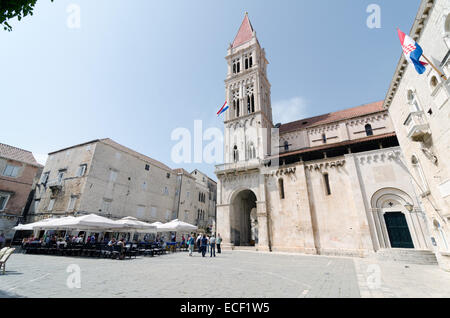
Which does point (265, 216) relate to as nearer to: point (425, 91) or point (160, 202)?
point (425, 91)

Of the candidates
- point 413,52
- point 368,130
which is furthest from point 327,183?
point 413,52

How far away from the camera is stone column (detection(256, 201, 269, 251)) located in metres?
21.2

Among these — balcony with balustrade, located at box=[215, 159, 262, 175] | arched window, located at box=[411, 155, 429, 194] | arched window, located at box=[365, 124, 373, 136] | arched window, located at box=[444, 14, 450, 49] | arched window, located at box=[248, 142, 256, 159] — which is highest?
arched window, located at box=[365, 124, 373, 136]

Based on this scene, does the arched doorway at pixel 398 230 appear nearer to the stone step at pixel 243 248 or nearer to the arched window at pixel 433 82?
the arched window at pixel 433 82

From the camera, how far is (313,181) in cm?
2067

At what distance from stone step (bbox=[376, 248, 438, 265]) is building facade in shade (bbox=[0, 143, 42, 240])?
37167 mm

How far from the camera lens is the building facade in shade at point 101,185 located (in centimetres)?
2441

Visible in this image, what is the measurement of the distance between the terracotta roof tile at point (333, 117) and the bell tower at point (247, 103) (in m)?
3.17

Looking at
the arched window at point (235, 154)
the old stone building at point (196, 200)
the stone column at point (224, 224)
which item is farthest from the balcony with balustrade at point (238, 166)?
the old stone building at point (196, 200)

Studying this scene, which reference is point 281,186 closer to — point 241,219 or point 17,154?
point 241,219

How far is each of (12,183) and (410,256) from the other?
38.9 metres

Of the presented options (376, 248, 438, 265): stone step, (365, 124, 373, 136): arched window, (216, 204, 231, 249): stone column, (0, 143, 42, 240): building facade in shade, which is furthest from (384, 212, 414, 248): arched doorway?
(0, 143, 42, 240): building facade in shade

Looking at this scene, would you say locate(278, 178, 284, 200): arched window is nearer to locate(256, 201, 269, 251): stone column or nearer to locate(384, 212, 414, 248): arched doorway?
locate(256, 201, 269, 251): stone column
